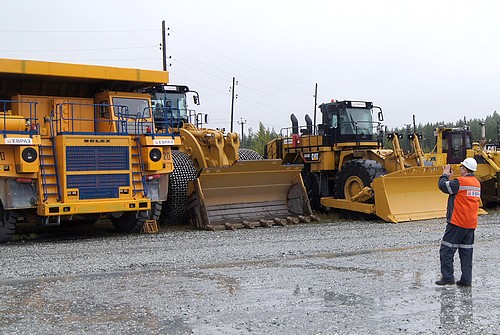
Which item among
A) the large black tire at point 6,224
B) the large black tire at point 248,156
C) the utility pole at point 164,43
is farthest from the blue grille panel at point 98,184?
the utility pole at point 164,43

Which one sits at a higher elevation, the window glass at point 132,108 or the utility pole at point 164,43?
the utility pole at point 164,43

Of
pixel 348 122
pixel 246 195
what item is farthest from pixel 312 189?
Result: pixel 246 195

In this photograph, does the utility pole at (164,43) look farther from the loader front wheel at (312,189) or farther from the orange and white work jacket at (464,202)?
the orange and white work jacket at (464,202)

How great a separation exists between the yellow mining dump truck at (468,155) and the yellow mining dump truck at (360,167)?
2.55 meters

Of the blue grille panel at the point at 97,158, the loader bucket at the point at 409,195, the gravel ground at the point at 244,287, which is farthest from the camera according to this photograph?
the loader bucket at the point at 409,195

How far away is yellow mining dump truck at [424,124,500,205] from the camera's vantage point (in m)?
19.0

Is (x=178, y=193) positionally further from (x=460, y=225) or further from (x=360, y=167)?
(x=460, y=225)

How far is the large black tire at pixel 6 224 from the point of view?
12547 millimetres

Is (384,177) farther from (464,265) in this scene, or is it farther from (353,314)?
(353,314)

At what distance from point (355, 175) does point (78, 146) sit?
718 centimetres

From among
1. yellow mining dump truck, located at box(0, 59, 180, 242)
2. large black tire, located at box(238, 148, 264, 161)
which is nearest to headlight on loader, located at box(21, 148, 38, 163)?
yellow mining dump truck, located at box(0, 59, 180, 242)

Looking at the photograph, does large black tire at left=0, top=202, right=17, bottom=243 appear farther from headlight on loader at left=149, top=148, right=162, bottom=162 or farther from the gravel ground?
headlight on loader at left=149, top=148, right=162, bottom=162

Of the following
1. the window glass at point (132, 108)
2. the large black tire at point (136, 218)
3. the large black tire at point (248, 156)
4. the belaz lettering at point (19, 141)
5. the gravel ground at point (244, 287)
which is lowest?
the gravel ground at point (244, 287)

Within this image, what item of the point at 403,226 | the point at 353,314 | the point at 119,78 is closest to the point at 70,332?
the point at 353,314
